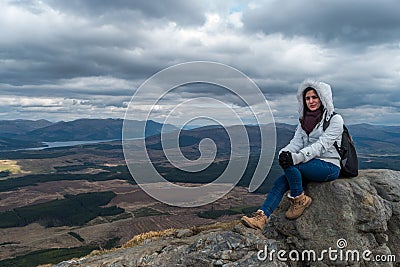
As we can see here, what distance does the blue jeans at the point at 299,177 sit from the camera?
9.71m

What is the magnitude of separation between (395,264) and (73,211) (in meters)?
156

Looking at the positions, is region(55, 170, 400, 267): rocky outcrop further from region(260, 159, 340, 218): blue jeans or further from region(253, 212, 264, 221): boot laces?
region(260, 159, 340, 218): blue jeans

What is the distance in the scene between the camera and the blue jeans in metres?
9.71

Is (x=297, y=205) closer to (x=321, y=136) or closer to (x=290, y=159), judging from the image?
(x=290, y=159)

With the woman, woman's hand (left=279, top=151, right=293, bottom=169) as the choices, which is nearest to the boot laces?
the woman

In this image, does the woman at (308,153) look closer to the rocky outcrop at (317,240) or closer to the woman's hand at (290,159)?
the woman's hand at (290,159)

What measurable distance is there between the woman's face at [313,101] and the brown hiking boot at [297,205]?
2.63 metres

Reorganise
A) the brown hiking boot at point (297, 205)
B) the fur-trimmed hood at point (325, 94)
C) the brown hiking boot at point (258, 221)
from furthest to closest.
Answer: the brown hiking boot at point (258, 221) → the brown hiking boot at point (297, 205) → the fur-trimmed hood at point (325, 94)

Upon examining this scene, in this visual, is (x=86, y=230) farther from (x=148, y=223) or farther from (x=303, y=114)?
(x=303, y=114)

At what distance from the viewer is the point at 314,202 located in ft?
34.3

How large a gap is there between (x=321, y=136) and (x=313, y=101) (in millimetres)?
1115

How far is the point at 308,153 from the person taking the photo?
9359mm

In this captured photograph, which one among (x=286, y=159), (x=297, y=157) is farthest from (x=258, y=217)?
(x=297, y=157)

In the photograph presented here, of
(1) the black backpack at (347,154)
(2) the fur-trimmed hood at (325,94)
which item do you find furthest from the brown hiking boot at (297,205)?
(2) the fur-trimmed hood at (325,94)
